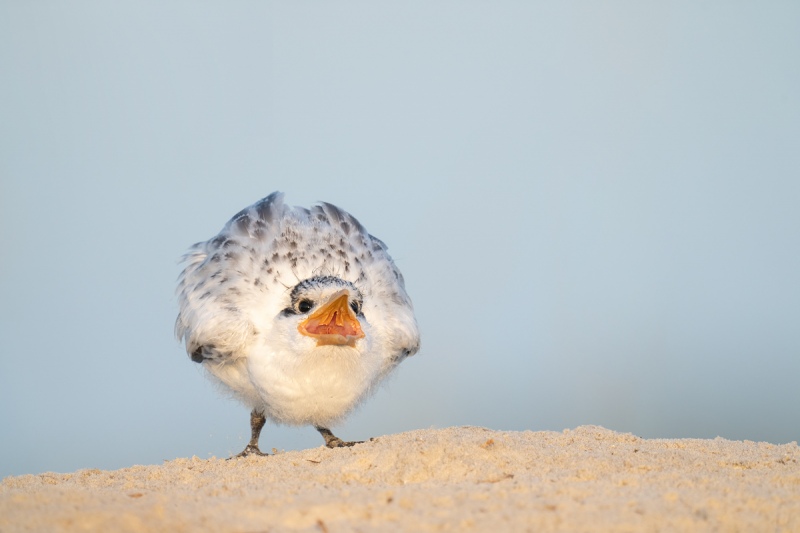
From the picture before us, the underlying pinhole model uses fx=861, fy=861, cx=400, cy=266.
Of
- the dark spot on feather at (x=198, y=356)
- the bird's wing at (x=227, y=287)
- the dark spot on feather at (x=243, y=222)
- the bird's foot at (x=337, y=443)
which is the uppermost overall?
the dark spot on feather at (x=243, y=222)

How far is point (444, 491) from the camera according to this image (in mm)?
4375

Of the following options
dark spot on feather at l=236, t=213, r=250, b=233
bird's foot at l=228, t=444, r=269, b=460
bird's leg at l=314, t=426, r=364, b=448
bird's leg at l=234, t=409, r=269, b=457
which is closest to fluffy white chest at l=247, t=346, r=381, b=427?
bird's leg at l=314, t=426, r=364, b=448

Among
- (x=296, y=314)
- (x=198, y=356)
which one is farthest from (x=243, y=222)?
(x=296, y=314)

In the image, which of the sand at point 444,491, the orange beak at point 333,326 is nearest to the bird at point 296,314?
the orange beak at point 333,326

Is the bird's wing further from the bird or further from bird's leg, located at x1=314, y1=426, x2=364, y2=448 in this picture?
bird's leg, located at x1=314, y1=426, x2=364, y2=448

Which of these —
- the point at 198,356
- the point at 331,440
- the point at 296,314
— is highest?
the point at 198,356

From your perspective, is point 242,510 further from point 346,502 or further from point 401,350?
point 401,350

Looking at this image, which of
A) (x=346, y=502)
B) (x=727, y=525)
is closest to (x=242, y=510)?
(x=346, y=502)

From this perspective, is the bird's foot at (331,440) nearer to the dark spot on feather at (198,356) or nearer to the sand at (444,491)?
the sand at (444,491)

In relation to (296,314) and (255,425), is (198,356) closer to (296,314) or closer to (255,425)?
(255,425)

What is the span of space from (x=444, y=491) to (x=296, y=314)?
282 cm

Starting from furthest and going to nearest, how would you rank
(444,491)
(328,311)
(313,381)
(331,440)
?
(331,440) < (313,381) < (328,311) < (444,491)

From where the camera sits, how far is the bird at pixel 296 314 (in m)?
6.73

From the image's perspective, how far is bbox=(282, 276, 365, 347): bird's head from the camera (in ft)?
21.6
